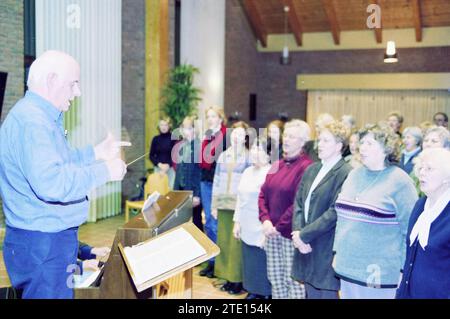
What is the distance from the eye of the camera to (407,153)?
153 inches

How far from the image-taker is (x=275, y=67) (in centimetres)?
1100

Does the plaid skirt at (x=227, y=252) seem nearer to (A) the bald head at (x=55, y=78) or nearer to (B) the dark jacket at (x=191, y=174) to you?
(B) the dark jacket at (x=191, y=174)

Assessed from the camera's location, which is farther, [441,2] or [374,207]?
[441,2]

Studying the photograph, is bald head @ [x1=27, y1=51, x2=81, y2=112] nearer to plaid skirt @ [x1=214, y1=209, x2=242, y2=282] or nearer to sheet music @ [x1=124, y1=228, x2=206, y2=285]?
sheet music @ [x1=124, y1=228, x2=206, y2=285]

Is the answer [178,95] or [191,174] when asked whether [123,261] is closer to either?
[191,174]

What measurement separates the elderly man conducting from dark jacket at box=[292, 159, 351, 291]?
153cm

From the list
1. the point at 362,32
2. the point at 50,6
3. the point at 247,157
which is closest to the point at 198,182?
the point at 247,157

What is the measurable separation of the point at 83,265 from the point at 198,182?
2.27m

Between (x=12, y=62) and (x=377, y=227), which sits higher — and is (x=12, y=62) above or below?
above

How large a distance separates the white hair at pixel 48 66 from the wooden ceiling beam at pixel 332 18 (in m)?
8.27

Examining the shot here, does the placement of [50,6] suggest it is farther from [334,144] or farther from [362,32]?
[362,32]

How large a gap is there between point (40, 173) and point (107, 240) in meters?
0.84

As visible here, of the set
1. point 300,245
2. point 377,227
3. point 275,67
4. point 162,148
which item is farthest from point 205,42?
point 377,227
